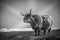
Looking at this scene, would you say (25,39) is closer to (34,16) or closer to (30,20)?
(30,20)

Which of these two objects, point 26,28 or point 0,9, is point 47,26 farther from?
point 0,9

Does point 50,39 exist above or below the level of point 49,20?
below

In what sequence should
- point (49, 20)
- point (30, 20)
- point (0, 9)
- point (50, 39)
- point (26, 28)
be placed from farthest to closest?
point (0, 9) → point (26, 28) → point (49, 20) → point (30, 20) → point (50, 39)

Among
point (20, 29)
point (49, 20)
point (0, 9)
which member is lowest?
point (20, 29)

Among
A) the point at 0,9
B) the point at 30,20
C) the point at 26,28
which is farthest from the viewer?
the point at 0,9

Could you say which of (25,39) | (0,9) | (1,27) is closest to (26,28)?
(1,27)

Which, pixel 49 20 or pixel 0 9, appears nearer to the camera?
pixel 49 20

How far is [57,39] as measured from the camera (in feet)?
10.4

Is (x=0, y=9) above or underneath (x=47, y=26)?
above

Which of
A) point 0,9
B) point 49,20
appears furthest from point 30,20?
point 0,9

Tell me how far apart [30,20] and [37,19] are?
1.12ft

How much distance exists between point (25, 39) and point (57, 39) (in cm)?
100

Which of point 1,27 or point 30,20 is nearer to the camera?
point 30,20

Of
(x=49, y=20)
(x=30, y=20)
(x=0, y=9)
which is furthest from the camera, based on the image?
(x=0, y=9)
